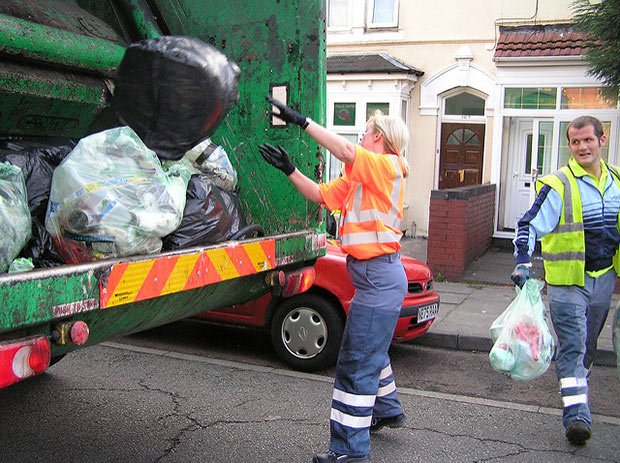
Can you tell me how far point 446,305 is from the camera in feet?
26.5

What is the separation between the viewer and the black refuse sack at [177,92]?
131 inches

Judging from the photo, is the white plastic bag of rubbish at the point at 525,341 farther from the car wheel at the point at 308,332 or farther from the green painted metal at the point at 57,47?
the green painted metal at the point at 57,47

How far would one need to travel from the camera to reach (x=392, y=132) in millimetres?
3727

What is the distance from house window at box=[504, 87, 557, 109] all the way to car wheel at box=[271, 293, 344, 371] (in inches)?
301

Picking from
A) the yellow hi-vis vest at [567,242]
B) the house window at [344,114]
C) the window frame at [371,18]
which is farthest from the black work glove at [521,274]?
the window frame at [371,18]

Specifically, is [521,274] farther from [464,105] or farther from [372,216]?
[464,105]

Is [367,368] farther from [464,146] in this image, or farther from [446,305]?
[464,146]

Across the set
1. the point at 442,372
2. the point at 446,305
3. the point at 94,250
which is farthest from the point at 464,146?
the point at 94,250

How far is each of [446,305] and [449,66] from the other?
6.45 m

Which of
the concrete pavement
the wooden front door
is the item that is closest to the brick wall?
the concrete pavement

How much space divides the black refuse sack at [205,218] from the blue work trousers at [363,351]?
2.29 feet

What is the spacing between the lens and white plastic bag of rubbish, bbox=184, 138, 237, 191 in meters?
3.71

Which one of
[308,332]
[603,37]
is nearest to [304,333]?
[308,332]

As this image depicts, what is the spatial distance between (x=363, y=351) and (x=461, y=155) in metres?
10.4
